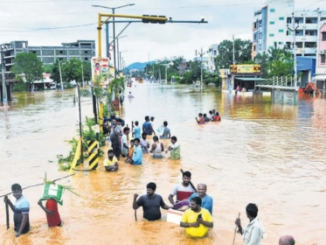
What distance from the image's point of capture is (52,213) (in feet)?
29.8

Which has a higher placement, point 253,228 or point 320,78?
point 320,78

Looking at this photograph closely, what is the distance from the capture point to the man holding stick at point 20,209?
8500mm

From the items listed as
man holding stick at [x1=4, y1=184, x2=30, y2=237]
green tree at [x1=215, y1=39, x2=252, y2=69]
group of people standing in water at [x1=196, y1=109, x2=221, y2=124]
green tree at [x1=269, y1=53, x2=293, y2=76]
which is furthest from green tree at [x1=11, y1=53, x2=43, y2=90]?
man holding stick at [x1=4, y1=184, x2=30, y2=237]

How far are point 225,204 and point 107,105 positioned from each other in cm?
1888

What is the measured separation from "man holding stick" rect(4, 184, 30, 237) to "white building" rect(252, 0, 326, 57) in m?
82.5

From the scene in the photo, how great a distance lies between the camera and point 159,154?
54.2ft

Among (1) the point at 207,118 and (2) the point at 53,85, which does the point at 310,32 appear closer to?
(2) the point at 53,85

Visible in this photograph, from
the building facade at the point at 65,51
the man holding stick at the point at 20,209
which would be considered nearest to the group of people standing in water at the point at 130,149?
the man holding stick at the point at 20,209

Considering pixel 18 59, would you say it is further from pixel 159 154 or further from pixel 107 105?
pixel 159 154

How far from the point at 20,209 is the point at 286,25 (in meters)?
85.1

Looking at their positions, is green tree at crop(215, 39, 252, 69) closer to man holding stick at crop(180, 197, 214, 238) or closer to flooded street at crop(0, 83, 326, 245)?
flooded street at crop(0, 83, 326, 245)

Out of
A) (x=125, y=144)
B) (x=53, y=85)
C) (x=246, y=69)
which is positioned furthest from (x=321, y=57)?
(x=53, y=85)

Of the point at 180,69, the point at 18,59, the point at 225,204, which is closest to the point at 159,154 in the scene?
the point at 225,204

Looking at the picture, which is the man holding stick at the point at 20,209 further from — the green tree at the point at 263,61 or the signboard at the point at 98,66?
the green tree at the point at 263,61
